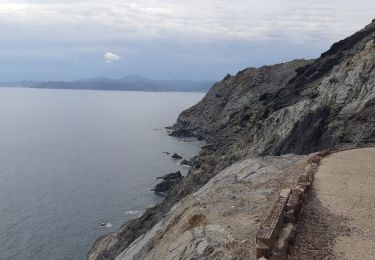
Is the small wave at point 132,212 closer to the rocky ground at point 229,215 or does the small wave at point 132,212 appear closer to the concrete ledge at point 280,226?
the rocky ground at point 229,215

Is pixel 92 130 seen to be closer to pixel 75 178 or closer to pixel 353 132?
→ pixel 75 178

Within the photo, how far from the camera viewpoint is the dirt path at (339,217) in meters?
14.7

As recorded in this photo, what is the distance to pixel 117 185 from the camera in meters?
76.3

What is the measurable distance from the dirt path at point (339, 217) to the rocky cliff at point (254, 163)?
5.93 ft

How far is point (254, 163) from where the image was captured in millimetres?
27531

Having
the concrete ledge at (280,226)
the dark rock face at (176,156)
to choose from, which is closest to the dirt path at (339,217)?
the concrete ledge at (280,226)

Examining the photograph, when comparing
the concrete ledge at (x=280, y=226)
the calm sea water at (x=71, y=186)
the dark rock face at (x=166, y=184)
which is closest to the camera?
the concrete ledge at (x=280, y=226)

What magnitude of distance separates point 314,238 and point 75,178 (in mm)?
70474

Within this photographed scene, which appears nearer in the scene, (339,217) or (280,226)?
(280,226)

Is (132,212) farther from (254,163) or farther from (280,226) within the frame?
(280,226)

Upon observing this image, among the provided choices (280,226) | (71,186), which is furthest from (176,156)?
(280,226)

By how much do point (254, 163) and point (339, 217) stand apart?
1021 centimetres

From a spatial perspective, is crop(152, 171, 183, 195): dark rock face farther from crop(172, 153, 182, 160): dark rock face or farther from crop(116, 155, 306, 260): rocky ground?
crop(116, 155, 306, 260): rocky ground

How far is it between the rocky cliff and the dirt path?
181cm
